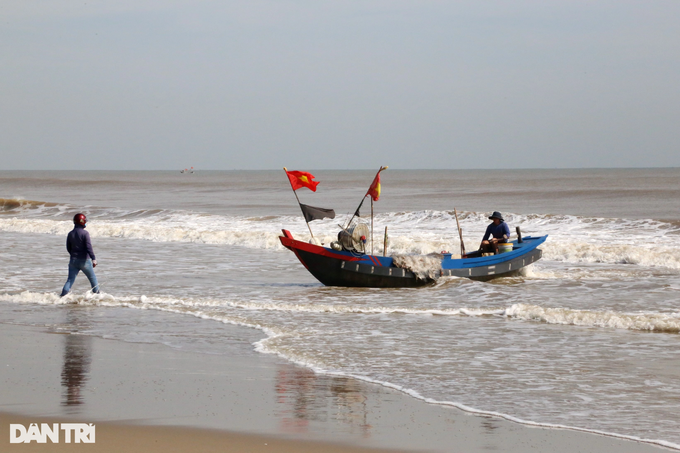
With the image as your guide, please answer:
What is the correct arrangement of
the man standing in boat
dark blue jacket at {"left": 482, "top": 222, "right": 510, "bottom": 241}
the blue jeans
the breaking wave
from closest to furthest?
the breaking wave → the blue jeans → the man standing in boat → dark blue jacket at {"left": 482, "top": 222, "right": 510, "bottom": 241}

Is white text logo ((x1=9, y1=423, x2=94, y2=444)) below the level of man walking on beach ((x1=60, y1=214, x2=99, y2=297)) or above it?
below

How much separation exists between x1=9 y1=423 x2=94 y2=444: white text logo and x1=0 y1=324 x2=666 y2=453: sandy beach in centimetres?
7

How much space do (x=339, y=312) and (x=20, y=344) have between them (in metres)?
4.84

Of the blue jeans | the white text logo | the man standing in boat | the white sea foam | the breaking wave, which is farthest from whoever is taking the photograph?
the white sea foam

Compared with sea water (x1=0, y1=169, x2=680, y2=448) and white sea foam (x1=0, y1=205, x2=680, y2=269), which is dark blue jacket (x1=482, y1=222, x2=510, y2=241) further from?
white sea foam (x1=0, y1=205, x2=680, y2=269)

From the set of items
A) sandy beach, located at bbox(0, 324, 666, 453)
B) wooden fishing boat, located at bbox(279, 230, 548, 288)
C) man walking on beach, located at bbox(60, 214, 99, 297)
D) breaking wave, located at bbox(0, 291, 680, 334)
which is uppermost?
man walking on beach, located at bbox(60, 214, 99, 297)

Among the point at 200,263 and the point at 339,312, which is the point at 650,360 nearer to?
the point at 339,312

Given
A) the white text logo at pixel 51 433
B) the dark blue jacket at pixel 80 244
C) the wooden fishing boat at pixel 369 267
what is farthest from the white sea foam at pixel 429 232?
the white text logo at pixel 51 433

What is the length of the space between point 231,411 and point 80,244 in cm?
708

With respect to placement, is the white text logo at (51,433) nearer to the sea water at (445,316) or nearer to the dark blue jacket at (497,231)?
the sea water at (445,316)

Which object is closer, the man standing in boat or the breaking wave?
the breaking wave

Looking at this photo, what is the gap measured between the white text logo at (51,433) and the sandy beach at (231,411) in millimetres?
73

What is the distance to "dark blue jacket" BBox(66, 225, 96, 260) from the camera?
12.3 meters

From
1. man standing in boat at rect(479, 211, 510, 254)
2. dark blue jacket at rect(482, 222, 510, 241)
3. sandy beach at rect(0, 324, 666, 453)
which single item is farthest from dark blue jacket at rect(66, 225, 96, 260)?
dark blue jacket at rect(482, 222, 510, 241)
